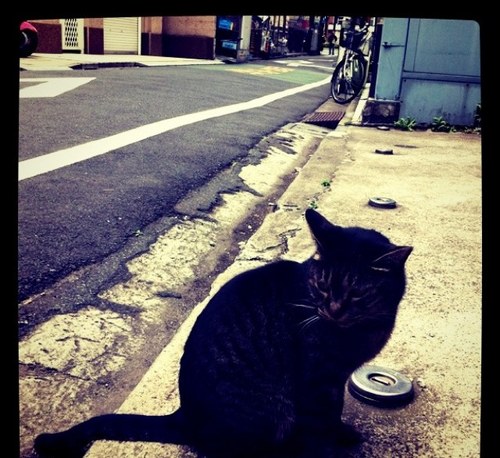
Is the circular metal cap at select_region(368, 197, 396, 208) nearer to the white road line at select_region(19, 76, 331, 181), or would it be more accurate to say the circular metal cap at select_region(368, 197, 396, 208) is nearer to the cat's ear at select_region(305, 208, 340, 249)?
the cat's ear at select_region(305, 208, 340, 249)

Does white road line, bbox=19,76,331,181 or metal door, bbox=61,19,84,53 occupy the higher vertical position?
metal door, bbox=61,19,84,53

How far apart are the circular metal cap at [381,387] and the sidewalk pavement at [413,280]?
3 cm

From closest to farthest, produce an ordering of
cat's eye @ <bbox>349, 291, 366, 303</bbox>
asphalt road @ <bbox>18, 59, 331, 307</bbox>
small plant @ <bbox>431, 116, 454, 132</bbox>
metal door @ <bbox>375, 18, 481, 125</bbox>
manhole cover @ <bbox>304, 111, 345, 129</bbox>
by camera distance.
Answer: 1. cat's eye @ <bbox>349, 291, 366, 303</bbox>
2. asphalt road @ <bbox>18, 59, 331, 307</bbox>
3. metal door @ <bbox>375, 18, 481, 125</bbox>
4. small plant @ <bbox>431, 116, 454, 132</bbox>
5. manhole cover @ <bbox>304, 111, 345, 129</bbox>

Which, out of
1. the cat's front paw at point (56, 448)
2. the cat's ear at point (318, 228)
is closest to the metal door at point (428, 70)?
the cat's ear at point (318, 228)

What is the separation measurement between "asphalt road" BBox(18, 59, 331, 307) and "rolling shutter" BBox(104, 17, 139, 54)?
9697 mm

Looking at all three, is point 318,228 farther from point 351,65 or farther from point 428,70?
point 351,65

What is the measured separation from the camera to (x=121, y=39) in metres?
19.4

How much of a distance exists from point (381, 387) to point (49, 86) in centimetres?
798

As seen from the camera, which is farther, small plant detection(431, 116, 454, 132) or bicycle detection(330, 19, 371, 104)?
bicycle detection(330, 19, 371, 104)

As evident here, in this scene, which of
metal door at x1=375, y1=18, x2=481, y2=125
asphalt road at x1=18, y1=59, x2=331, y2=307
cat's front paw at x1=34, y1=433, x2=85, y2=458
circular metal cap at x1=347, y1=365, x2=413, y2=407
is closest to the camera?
cat's front paw at x1=34, y1=433, x2=85, y2=458

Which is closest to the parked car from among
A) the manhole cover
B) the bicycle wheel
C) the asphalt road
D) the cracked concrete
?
the cracked concrete

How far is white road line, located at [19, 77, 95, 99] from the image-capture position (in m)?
7.33

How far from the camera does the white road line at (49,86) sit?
288 inches

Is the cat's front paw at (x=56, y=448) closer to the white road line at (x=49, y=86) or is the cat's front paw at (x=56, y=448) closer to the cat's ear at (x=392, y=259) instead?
the cat's ear at (x=392, y=259)
